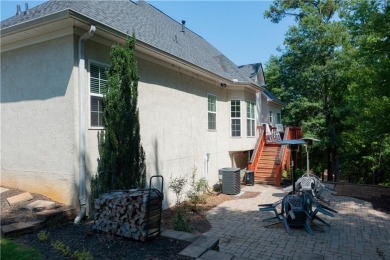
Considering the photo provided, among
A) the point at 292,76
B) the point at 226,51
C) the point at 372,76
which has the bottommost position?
the point at 372,76

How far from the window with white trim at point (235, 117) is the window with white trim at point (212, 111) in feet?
5.04

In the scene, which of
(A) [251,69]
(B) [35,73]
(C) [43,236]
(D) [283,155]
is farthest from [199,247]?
(A) [251,69]

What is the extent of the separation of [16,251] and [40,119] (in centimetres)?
355

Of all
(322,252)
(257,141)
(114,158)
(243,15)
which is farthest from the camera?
(257,141)

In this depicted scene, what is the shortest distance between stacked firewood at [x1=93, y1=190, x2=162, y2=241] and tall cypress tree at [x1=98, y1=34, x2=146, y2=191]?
130 cm

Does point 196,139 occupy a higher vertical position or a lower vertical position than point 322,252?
higher

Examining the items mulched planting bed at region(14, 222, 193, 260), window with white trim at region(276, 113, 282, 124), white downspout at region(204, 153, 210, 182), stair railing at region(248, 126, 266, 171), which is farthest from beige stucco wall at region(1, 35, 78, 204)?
window with white trim at region(276, 113, 282, 124)

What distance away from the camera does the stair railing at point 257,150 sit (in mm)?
14764

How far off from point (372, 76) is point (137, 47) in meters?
8.60

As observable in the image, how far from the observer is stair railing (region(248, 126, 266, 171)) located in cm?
1476

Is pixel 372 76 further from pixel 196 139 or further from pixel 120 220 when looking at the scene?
pixel 120 220

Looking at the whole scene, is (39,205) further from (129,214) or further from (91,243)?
(129,214)

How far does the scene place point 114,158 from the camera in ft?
21.0

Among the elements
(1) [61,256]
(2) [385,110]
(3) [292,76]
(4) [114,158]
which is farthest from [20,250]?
(3) [292,76]
